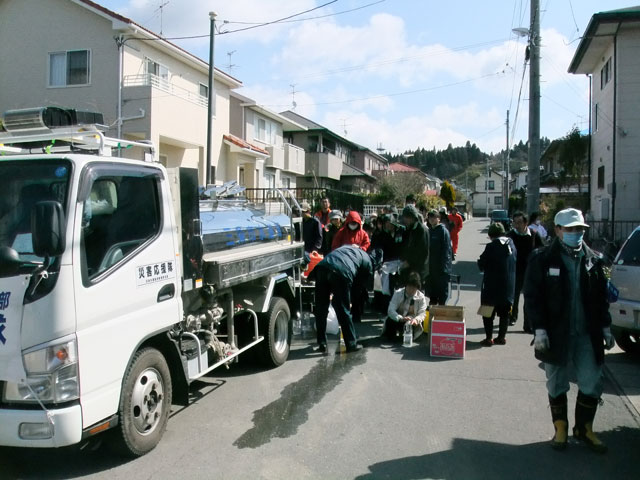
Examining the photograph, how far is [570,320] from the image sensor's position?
474cm

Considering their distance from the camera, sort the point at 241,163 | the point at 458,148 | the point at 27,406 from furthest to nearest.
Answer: the point at 458,148
the point at 241,163
the point at 27,406

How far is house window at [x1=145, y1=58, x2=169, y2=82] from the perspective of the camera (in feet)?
67.2

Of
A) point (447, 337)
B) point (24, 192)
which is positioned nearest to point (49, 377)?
point (24, 192)

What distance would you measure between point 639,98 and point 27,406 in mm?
21775

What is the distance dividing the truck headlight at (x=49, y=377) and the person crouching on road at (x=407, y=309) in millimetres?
5314

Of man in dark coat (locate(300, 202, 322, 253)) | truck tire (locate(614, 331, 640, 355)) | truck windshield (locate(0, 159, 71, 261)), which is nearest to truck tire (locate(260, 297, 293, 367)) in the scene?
truck windshield (locate(0, 159, 71, 261))

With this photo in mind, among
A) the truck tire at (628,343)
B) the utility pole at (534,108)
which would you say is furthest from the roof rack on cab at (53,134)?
the utility pole at (534,108)

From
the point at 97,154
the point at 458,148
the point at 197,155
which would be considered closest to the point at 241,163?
the point at 197,155

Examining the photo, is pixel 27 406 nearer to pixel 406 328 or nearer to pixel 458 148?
pixel 406 328

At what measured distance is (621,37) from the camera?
2034 cm

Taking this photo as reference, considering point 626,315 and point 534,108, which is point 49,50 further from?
point 626,315

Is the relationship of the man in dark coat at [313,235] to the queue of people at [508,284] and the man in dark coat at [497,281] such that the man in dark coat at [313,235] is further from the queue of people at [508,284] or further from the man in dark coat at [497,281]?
the man in dark coat at [497,281]

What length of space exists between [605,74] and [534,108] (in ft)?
31.5

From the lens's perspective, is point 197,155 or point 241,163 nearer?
point 197,155
